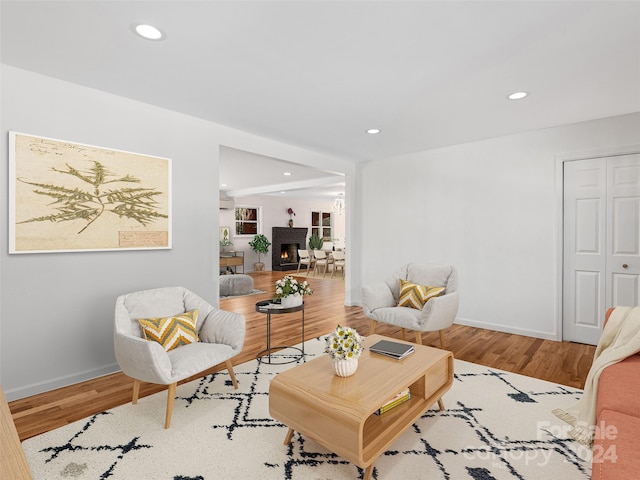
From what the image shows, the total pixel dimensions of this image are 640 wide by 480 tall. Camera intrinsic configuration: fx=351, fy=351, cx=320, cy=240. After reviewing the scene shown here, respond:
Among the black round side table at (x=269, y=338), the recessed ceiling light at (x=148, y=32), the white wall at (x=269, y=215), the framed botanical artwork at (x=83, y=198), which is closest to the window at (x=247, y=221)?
the white wall at (x=269, y=215)

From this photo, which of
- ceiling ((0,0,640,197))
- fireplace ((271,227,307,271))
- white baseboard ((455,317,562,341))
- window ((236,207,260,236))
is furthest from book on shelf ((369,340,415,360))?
fireplace ((271,227,307,271))

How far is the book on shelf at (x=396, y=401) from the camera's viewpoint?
2.01m

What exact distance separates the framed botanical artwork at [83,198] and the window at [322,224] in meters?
9.30

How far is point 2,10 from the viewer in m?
1.92

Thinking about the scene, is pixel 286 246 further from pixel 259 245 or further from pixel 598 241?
pixel 598 241

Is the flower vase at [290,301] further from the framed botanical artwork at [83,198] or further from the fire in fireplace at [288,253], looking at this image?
the fire in fireplace at [288,253]

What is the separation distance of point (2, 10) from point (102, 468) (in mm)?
2521

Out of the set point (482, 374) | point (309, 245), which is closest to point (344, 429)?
point (482, 374)

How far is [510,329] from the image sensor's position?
4.32 metres

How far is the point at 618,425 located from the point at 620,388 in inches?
15.1

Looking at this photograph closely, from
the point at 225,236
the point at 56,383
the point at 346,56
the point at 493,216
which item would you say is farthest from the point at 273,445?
the point at 225,236

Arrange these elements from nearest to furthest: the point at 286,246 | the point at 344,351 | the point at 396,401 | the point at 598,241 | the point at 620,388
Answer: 1. the point at 620,388
2. the point at 344,351
3. the point at 396,401
4. the point at 598,241
5. the point at 286,246

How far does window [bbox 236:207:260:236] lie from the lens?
10625mm

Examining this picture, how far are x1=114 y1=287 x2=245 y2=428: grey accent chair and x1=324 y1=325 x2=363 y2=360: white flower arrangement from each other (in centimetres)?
90
